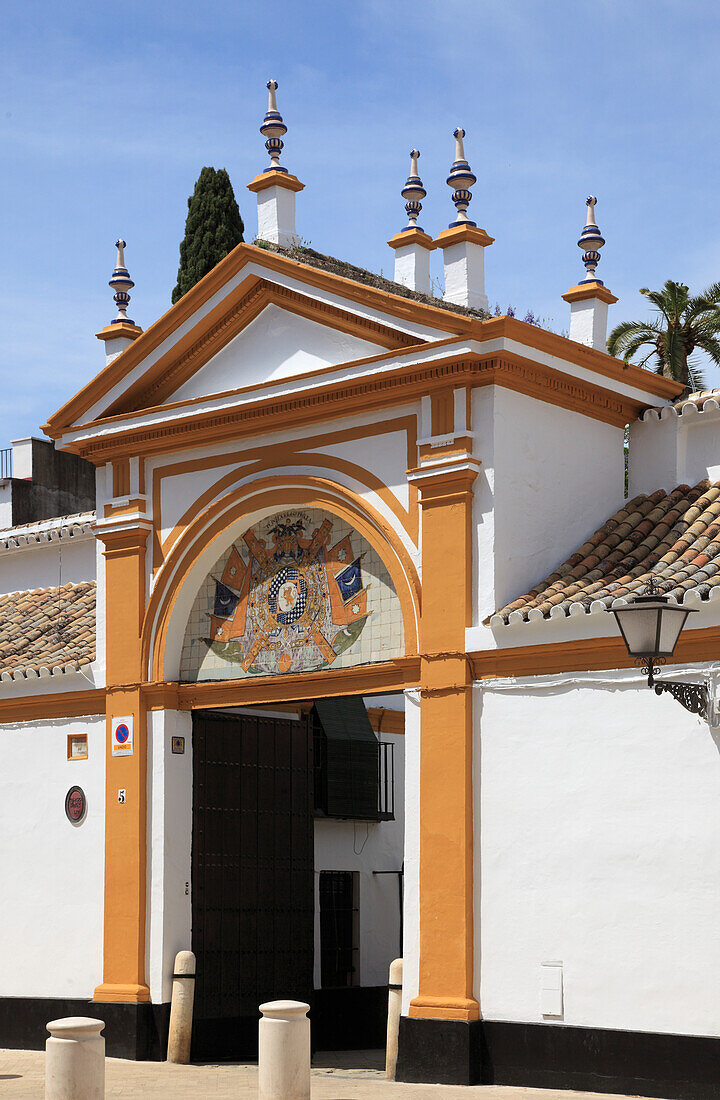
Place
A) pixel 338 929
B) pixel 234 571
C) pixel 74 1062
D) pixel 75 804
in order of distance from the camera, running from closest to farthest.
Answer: pixel 74 1062, pixel 234 571, pixel 75 804, pixel 338 929

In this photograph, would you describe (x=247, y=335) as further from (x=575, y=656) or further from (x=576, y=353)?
(x=575, y=656)

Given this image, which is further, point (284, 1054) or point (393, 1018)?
point (393, 1018)

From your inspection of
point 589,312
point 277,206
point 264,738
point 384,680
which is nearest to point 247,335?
point 277,206

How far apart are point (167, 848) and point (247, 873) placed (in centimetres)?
111

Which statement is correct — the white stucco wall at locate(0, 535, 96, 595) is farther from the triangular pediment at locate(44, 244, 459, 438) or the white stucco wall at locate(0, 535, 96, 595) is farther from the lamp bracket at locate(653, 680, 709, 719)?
the lamp bracket at locate(653, 680, 709, 719)

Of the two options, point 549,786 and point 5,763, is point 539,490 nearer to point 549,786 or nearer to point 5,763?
point 549,786

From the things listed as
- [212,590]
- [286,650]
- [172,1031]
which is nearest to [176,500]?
[212,590]

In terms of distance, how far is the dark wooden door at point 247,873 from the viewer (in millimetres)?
15047

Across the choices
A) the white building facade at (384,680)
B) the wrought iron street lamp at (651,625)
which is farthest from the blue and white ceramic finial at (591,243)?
the wrought iron street lamp at (651,625)

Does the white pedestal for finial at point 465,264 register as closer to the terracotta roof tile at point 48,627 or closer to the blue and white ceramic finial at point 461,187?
the blue and white ceramic finial at point 461,187

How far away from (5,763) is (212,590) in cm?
335

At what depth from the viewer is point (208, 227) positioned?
25875mm

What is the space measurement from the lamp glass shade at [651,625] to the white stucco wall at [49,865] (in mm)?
7397

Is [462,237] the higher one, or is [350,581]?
[462,237]
